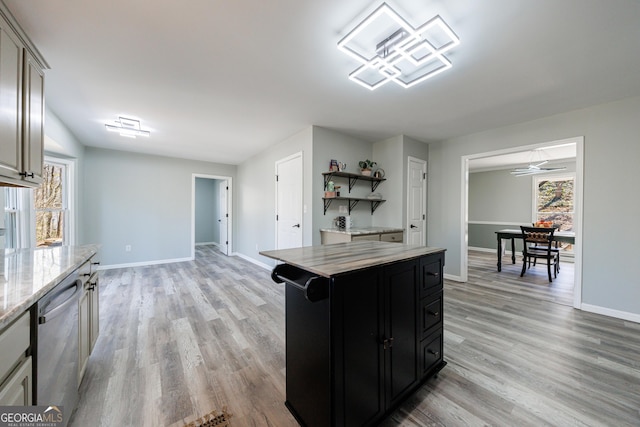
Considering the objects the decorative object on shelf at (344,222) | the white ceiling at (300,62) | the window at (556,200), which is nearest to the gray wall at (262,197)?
the decorative object on shelf at (344,222)

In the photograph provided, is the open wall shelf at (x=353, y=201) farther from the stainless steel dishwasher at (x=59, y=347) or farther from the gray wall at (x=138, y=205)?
the gray wall at (x=138, y=205)

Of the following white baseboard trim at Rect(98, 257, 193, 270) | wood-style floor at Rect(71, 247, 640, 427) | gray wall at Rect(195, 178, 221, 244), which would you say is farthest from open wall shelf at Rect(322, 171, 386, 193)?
gray wall at Rect(195, 178, 221, 244)

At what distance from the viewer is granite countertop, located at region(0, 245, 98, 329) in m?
0.85

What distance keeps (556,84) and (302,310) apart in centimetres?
321

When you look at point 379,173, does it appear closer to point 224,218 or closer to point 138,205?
point 224,218

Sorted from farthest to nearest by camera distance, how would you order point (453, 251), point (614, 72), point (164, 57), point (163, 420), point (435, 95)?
point (453, 251) < point (435, 95) < point (614, 72) < point (164, 57) < point (163, 420)

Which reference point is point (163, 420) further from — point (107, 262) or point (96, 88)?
point (107, 262)

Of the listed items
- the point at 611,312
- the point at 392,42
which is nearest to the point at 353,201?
the point at 392,42

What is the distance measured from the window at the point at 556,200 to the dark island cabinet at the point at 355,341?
6.60 meters

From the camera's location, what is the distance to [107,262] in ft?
15.8

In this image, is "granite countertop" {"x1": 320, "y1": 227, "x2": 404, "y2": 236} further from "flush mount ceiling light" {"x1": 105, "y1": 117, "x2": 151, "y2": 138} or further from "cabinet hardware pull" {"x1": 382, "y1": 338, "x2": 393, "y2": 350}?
"flush mount ceiling light" {"x1": 105, "y1": 117, "x2": 151, "y2": 138}

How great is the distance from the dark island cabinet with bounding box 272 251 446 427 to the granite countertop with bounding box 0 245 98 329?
3.17 feet

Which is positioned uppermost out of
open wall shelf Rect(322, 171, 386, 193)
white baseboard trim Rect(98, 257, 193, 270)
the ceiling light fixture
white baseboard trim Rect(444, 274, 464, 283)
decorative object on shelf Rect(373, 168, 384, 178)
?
the ceiling light fixture

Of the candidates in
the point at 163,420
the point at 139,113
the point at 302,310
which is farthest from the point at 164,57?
the point at 163,420
